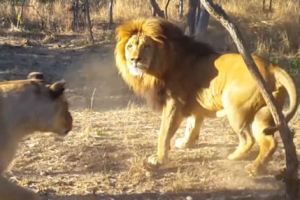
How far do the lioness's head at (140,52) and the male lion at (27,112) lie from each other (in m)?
0.96

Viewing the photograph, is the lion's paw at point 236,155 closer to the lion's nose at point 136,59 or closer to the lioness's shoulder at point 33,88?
the lion's nose at point 136,59

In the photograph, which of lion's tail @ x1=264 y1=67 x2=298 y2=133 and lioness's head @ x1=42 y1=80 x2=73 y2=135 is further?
lion's tail @ x1=264 y1=67 x2=298 y2=133

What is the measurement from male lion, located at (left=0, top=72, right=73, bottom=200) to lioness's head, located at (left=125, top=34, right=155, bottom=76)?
0.96 m

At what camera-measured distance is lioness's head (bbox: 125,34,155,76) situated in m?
6.00

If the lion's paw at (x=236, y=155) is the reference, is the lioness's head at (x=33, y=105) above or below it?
above

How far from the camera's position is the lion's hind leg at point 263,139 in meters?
5.60

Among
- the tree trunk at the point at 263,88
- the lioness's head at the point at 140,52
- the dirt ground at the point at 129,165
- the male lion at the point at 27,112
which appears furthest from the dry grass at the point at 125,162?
the lioness's head at the point at 140,52

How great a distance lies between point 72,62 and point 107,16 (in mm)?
6177

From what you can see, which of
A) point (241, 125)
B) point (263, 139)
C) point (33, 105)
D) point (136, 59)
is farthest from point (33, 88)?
point (263, 139)

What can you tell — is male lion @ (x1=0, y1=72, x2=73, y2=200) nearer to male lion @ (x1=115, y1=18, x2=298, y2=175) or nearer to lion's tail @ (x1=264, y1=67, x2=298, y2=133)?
male lion @ (x1=115, y1=18, x2=298, y2=175)

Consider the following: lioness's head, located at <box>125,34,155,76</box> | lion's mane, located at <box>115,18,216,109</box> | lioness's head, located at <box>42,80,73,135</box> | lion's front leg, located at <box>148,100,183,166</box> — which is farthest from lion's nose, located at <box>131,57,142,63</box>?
lioness's head, located at <box>42,80,73,135</box>

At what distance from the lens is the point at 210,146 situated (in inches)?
261

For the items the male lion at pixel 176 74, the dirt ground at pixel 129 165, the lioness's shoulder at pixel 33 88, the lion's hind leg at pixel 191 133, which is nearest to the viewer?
the lioness's shoulder at pixel 33 88

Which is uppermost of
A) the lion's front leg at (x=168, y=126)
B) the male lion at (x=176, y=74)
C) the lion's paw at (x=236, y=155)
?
the male lion at (x=176, y=74)
